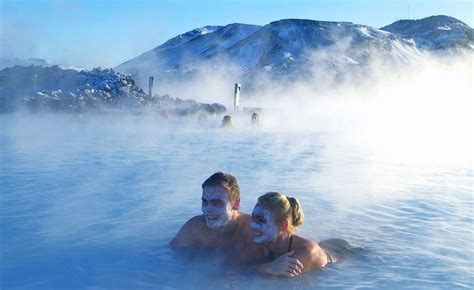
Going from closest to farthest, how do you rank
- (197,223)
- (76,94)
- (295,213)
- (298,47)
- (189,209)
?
(295,213)
(197,223)
(189,209)
(76,94)
(298,47)

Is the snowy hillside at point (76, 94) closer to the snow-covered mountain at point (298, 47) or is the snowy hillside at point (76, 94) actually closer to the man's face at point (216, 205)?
the man's face at point (216, 205)

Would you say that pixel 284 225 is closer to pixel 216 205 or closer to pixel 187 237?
pixel 216 205

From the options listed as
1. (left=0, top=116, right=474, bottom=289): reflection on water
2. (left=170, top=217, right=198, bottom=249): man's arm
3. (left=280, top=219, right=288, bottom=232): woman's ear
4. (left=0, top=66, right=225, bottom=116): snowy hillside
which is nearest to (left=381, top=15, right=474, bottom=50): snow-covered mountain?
(left=0, top=66, right=225, bottom=116): snowy hillside

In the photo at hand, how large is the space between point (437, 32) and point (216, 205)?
6340cm

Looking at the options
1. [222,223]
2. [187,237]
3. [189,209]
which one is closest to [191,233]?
[187,237]

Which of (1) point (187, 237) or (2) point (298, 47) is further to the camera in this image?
(2) point (298, 47)

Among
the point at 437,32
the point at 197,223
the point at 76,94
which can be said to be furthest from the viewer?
the point at 437,32

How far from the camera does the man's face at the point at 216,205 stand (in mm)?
3623

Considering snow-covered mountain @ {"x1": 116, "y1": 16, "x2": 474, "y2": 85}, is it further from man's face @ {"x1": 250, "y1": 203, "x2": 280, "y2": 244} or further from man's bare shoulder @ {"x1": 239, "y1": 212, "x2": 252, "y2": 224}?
man's face @ {"x1": 250, "y1": 203, "x2": 280, "y2": 244}

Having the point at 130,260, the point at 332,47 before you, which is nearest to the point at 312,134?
the point at 130,260

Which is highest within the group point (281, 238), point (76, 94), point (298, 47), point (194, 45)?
point (194, 45)

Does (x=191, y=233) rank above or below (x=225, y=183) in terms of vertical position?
below

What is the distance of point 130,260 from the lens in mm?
3893

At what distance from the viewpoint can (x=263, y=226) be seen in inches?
135
